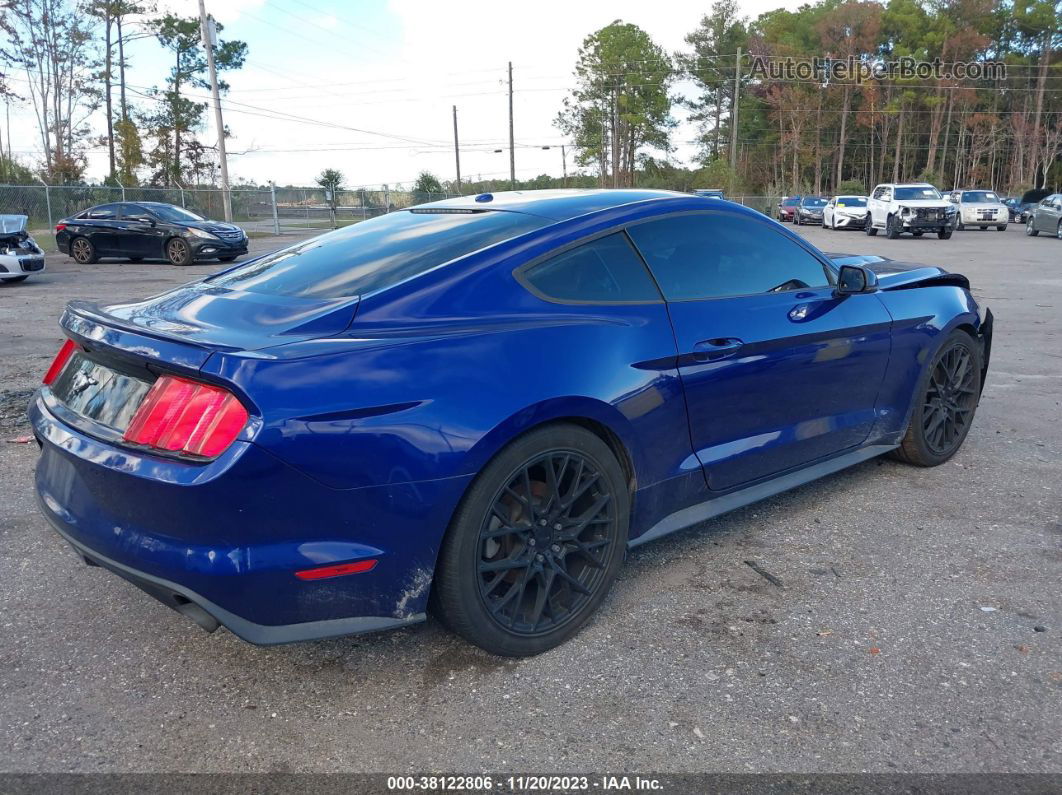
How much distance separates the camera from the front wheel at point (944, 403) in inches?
175

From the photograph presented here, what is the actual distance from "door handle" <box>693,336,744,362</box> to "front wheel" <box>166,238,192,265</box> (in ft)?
55.7

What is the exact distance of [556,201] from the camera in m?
3.48

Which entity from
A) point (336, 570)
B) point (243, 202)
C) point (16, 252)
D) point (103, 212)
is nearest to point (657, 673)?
point (336, 570)

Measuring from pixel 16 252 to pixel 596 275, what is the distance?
13.6m

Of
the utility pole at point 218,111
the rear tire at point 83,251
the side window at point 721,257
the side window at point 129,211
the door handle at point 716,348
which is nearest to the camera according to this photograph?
the door handle at point 716,348

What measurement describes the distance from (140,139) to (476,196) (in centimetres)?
3900

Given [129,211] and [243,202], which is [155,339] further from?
[243,202]

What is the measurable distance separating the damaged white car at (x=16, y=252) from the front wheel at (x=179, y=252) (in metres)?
4.08

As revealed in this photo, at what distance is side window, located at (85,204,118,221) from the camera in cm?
1880

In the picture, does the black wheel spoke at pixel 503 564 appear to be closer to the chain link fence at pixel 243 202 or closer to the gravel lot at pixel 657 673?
the gravel lot at pixel 657 673

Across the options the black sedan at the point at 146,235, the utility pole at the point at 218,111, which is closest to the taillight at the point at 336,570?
the black sedan at the point at 146,235

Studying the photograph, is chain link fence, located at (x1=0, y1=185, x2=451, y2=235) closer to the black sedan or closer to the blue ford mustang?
the black sedan

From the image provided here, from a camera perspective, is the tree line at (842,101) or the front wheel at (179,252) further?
the tree line at (842,101)

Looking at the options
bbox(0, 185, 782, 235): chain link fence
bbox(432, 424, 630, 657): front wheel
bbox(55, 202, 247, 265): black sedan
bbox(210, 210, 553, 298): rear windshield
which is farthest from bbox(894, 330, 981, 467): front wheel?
bbox(0, 185, 782, 235): chain link fence
